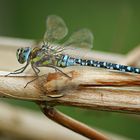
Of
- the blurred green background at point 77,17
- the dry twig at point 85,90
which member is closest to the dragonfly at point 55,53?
the dry twig at point 85,90

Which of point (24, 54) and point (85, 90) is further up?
point (24, 54)

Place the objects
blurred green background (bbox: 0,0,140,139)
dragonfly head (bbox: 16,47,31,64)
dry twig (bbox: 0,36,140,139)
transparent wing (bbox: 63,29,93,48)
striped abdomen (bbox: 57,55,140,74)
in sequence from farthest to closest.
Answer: blurred green background (bbox: 0,0,140,139) < transparent wing (bbox: 63,29,93,48) < dragonfly head (bbox: 16,47,31,64) < striped abdomen (bbox: 57,55,140,74) < dry twig (bbox: 0,36,140,139)

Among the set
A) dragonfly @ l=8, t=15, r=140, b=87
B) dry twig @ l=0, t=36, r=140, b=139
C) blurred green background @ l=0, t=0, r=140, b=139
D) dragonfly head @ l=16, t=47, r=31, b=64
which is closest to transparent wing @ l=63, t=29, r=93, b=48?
dragonfly @ l=8, t=15, r=140, b=87

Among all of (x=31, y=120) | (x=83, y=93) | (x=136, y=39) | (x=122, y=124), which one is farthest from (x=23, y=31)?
(x=83, y=93)

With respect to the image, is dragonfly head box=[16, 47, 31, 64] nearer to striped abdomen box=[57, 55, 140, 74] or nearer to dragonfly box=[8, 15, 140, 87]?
dragonfly box=[8, 15, 140, 87]

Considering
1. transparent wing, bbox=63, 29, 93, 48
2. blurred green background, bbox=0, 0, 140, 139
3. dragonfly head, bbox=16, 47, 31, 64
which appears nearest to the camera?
dragonfly head, bbox=16, 47, 31, 64

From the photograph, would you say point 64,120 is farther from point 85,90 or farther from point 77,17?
point 77,17

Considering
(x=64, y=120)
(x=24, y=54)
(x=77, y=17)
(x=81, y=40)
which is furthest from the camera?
(x=77, y=17)

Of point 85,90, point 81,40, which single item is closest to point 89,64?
point 81,40

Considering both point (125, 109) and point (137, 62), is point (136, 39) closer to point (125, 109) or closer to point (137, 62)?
point (137, 62)
